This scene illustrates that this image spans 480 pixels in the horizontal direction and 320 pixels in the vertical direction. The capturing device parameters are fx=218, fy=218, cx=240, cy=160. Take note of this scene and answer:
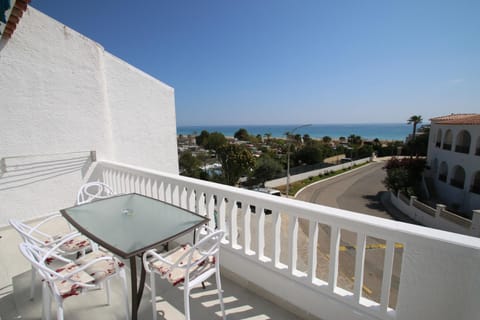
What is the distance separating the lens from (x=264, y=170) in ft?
83.8

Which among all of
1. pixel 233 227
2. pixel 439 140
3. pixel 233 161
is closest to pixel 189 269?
pixel 233 227

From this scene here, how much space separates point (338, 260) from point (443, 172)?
24.2 metres

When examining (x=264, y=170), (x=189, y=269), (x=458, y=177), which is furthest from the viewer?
(x=264, y=170)

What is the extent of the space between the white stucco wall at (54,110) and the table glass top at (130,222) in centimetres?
220

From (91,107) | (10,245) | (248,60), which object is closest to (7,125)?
(91,107)

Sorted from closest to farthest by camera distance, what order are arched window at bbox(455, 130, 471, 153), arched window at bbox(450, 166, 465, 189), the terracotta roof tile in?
the terracotta roof tile, arched window at bbox(455, 130, 471, 153), arched window at bbox(450, 166, 465, 189)

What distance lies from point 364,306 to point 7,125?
4911mm

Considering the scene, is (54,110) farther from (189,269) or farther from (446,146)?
(446,146)

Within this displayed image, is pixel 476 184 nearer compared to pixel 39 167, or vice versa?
pixel 39 167

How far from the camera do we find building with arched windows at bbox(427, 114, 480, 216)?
15.9 m

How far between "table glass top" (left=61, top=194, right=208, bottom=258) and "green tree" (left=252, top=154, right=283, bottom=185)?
75.5ft

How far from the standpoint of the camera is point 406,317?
4.22 ft

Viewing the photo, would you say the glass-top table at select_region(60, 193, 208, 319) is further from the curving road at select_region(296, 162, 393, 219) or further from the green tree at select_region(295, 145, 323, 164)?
the green tree at select_region(295, 145, 323, 164)

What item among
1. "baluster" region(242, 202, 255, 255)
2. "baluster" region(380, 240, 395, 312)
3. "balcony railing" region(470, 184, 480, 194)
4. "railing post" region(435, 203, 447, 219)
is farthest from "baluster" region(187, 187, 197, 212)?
"balcony railing" region(470, 184, 480, 194)
